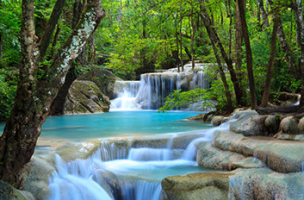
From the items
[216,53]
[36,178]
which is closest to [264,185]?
[36,178]

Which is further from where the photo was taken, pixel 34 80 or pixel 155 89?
pixel 155 89

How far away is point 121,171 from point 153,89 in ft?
53.1

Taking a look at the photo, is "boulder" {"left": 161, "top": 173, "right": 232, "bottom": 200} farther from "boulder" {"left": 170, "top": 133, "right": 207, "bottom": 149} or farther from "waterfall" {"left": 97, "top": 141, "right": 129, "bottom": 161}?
"boulder" {"left": 170, "top": 133, "right": 207, "bottom": 149}

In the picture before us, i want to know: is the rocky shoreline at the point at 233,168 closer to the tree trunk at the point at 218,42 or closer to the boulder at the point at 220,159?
the boulder at the point at 220,159

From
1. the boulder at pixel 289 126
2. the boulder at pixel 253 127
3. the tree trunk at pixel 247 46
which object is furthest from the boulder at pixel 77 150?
the tree trunk at pixel 247 46

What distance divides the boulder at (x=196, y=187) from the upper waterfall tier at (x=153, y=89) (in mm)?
16129

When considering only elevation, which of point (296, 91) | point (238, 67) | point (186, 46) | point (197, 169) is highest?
point (186, 46)

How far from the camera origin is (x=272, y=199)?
3770mm

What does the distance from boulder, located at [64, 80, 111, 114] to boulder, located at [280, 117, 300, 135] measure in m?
13.1

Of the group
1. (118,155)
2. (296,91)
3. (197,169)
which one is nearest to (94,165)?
(118,155)

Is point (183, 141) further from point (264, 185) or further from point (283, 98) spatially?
point (283, 98)

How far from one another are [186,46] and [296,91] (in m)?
16.0

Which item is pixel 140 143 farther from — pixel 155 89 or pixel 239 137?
pixel 155 89

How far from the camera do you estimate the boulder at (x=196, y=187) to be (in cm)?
407
